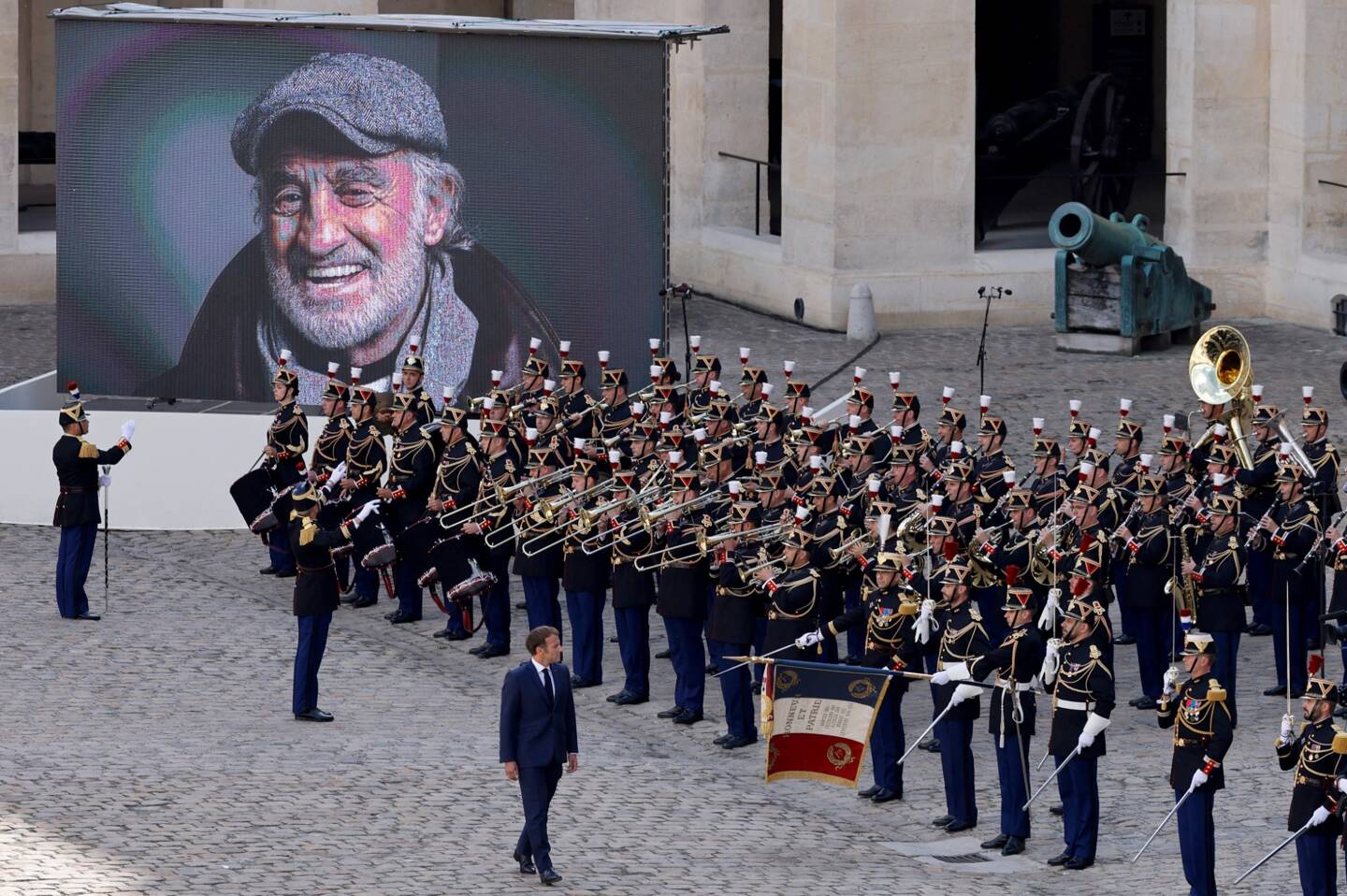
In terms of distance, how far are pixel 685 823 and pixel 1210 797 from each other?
3.03m

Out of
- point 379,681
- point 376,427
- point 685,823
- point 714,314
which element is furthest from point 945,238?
point 685,823

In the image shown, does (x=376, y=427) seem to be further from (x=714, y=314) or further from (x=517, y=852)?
(x=714, y=314)

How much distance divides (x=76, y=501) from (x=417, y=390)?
2.85 metres

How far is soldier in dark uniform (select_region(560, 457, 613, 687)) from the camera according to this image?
1945 centimetres

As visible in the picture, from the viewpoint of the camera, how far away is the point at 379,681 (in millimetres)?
19375

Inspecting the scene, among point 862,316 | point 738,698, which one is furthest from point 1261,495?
point 862,316

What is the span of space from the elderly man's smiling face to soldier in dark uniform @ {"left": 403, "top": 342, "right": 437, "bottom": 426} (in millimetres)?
2369

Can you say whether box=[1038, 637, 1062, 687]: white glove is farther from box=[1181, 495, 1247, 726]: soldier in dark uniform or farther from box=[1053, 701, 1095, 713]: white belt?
box=[1181, 495, 1247, 726]: soldier in dark uniform

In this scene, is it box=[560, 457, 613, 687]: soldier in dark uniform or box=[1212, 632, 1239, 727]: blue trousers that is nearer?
box=[1212, 632, 1239, 727]: blue trousers

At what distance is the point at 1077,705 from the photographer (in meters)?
16.0

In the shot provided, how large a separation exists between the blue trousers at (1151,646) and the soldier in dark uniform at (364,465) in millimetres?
5884

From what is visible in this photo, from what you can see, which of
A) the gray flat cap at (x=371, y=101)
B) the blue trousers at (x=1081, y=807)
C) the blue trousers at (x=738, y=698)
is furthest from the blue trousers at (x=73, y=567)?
the blue trousers at (x=1081, y=807)

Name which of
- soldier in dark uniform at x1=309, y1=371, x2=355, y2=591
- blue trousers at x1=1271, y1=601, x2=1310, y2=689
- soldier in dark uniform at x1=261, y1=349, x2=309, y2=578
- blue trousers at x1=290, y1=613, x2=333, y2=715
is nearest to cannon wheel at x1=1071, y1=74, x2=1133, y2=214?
soldier in dark uniform at x1=309, y1=371, x2=355, y2=591

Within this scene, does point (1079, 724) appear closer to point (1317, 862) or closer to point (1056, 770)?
point (1056, 770)
